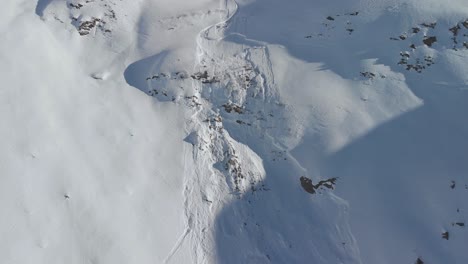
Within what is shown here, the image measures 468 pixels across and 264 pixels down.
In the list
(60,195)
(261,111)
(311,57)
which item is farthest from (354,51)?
(60,195)

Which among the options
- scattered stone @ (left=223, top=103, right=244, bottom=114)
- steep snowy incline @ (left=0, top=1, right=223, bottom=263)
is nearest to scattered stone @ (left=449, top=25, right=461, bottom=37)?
scattered stone @ (left=223, top=103, right=244, bottom=114)

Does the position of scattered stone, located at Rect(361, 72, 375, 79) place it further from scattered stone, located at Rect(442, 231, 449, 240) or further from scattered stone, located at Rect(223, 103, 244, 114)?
scattered stone, located at Rect(442, 231, 449, 240)

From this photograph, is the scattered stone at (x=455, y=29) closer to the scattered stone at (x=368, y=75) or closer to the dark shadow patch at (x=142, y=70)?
the scattered stone at (x=368, y=75)

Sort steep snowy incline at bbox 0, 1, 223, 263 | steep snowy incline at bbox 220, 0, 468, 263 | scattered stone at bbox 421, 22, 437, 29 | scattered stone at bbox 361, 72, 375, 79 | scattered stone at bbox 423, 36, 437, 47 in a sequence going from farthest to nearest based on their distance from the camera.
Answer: scattered stone at bbox 421, 22, 437, 29, scattered stone at bbox 423, 36, 437, 47, scattered stone at bbox 361, 72, 375, 79, steep snowy incline at bbox 220, 0, 468, 263, steep snowy incline at bbox 0, 1, 223, 263

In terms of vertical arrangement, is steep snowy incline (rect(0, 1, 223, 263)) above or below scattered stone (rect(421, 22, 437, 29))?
below

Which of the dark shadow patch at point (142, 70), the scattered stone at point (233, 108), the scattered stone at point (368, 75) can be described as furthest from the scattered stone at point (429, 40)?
the dark shadow patch at point (142, 70)

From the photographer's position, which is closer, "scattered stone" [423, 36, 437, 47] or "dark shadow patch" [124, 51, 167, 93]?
"dark shadow patch" [124, 51, 167, 93]

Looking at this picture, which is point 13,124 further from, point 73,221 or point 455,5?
point 455,5

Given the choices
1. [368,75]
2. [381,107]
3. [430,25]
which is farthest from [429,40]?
[381,107]
